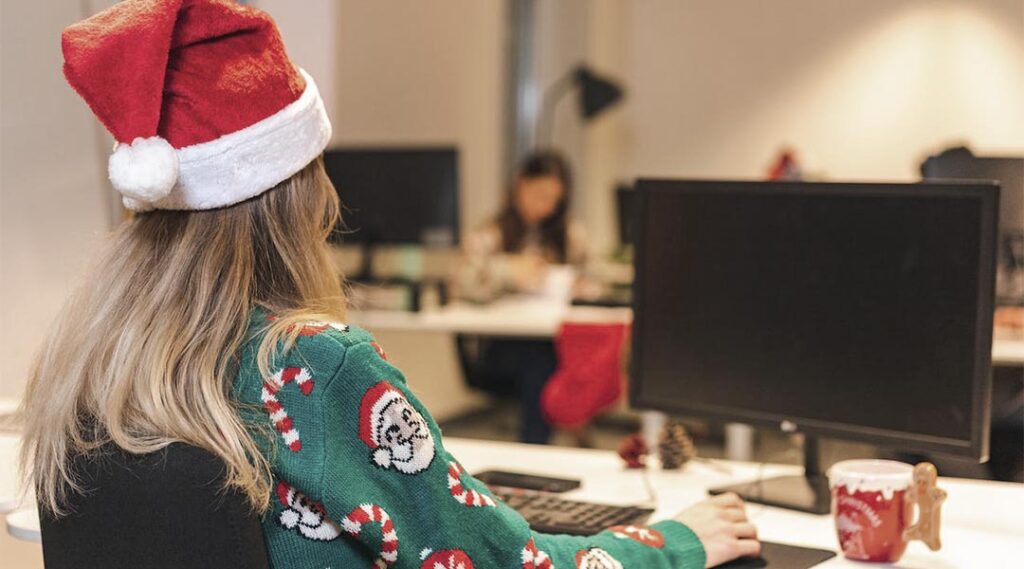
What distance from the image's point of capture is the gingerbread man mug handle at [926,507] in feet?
4.52

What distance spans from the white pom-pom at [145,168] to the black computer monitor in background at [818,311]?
0.89 meters

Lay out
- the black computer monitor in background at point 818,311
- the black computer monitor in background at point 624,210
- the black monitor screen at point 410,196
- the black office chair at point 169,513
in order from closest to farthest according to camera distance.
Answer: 1. the black office chair at point 169,513
2. the black computer monitor in background at point 818,311
3. the black monitor screen at point 410,196
4. the black computer monitor in background at point 624,210

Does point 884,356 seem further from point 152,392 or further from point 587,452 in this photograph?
point 152,392

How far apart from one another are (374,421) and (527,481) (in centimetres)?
69

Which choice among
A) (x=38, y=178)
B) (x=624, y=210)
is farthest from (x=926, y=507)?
(x=624, y=210)

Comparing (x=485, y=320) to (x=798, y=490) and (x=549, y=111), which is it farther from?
(x=549, y=111)

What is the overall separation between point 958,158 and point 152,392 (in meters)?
1.37

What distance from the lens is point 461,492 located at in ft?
3.76

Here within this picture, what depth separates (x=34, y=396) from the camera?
1163 millimetres

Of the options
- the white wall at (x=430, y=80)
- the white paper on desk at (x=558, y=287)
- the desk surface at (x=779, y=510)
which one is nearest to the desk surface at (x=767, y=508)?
the desk surface at (x=779, y=510)

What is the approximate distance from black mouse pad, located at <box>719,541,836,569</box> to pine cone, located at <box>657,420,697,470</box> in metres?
0.43

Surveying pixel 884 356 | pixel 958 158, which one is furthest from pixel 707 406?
pixel 958 158

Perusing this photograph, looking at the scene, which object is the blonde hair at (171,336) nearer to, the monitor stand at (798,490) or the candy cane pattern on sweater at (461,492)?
the candy cane pattern on sweater at (461,492)

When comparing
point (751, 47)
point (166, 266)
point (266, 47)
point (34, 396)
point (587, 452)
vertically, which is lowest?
point (587, 452)
